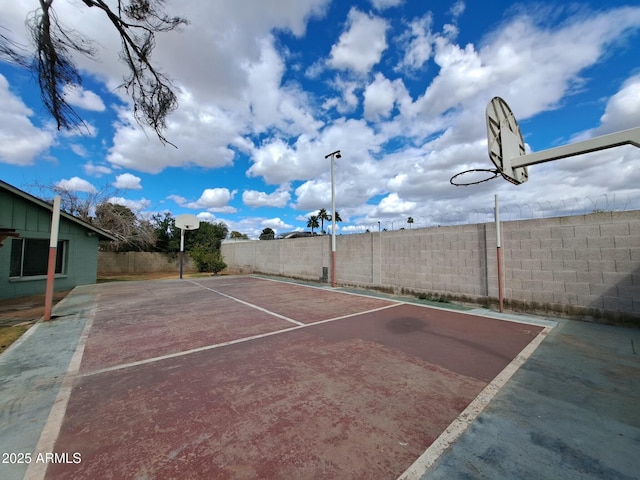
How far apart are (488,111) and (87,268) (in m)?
16.3

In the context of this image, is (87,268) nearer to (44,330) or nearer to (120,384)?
(44,330)

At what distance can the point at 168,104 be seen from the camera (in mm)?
5574

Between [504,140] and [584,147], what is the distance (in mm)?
959

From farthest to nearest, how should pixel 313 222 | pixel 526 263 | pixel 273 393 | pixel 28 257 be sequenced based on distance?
pixel 313 222, pixel 28 257, pixel 526 263, pixel 273 393

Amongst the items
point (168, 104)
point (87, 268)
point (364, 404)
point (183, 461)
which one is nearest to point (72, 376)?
point (183, 461)

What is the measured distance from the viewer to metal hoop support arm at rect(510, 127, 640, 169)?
2.94 metres

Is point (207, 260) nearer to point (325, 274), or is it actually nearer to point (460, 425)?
point (325, 274)

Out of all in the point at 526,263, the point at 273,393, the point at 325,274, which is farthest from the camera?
the point at 325,274

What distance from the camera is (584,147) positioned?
10.6 feet

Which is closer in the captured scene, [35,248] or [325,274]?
[35,248]

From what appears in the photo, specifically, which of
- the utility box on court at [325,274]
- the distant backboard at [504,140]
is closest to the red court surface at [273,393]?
the distant backboard at [504,140]

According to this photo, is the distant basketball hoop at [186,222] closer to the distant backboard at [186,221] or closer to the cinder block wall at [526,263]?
the distant backboard at [186,221]

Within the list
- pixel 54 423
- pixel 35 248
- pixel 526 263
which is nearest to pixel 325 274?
pixel 526 263

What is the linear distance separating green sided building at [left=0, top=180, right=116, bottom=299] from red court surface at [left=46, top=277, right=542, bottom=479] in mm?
7519
